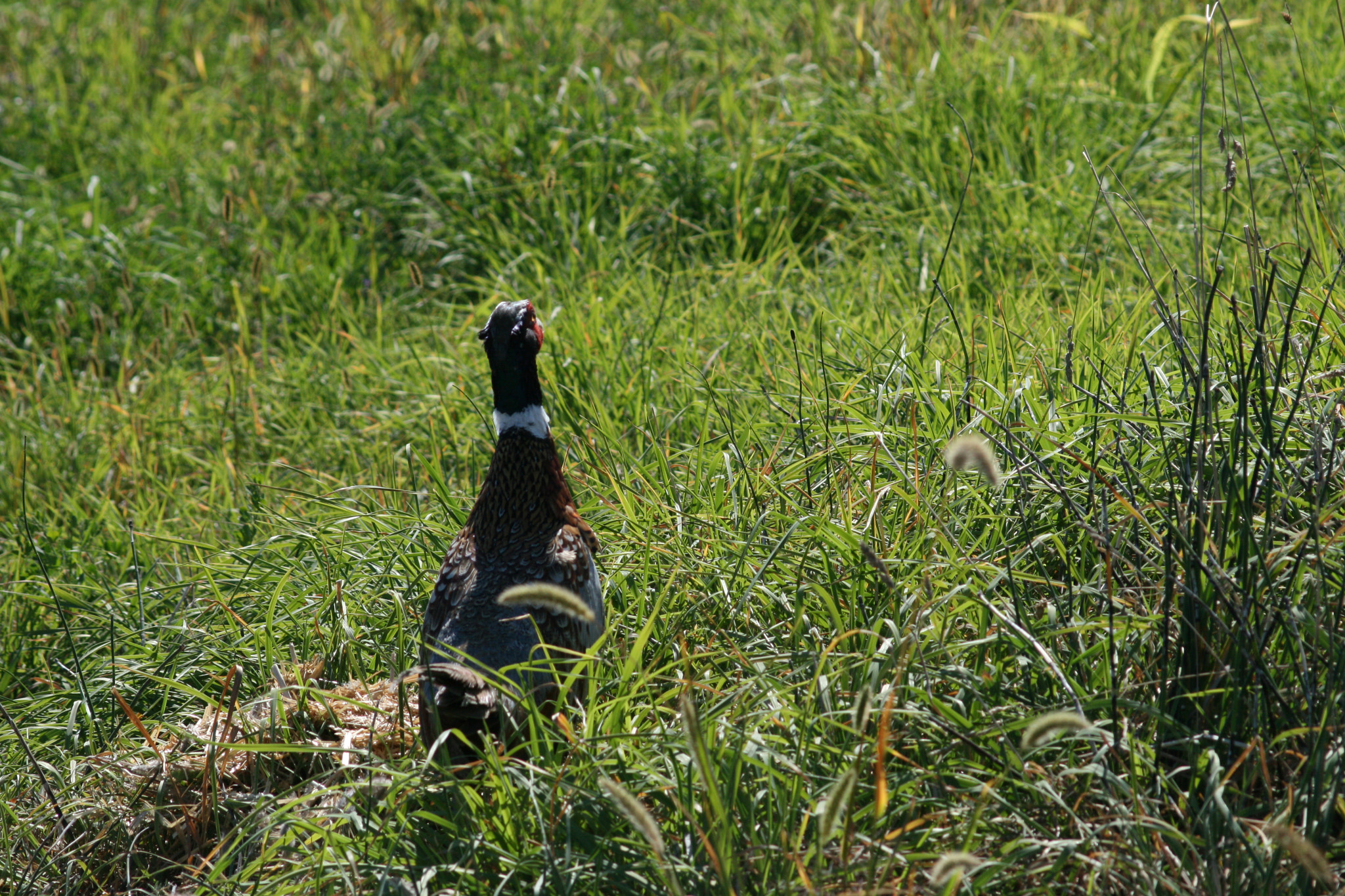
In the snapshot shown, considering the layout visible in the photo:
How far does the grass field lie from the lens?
2.17m

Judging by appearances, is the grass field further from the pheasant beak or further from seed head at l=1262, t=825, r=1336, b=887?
the pheasant beak

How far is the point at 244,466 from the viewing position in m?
4.39

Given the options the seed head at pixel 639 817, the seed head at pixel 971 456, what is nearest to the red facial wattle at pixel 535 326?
the seed head at pixel 971 456

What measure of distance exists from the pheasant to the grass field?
0.42 ft

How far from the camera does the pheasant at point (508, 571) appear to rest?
240cm

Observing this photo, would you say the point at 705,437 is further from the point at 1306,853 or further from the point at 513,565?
the point at 1306,853

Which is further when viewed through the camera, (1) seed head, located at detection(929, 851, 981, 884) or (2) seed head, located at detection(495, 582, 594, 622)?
(2) seed head, located at detection(495, 582, 594, 622)

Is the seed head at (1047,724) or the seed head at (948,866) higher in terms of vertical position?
the seed head at (1047,724)

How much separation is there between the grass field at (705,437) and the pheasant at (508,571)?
127 mm

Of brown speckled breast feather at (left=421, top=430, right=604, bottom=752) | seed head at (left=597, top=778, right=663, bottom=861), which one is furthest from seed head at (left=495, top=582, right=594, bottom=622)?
brown speckled breast feather at (left=421, top=430, right=604, bottom=752)

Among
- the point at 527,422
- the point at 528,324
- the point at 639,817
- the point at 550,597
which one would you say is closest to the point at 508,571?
the point at 527,422

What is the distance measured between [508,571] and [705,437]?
89 cm

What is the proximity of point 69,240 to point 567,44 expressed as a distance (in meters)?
2.76

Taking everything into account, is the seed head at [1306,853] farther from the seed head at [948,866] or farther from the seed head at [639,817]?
the seed head at [639,817]
